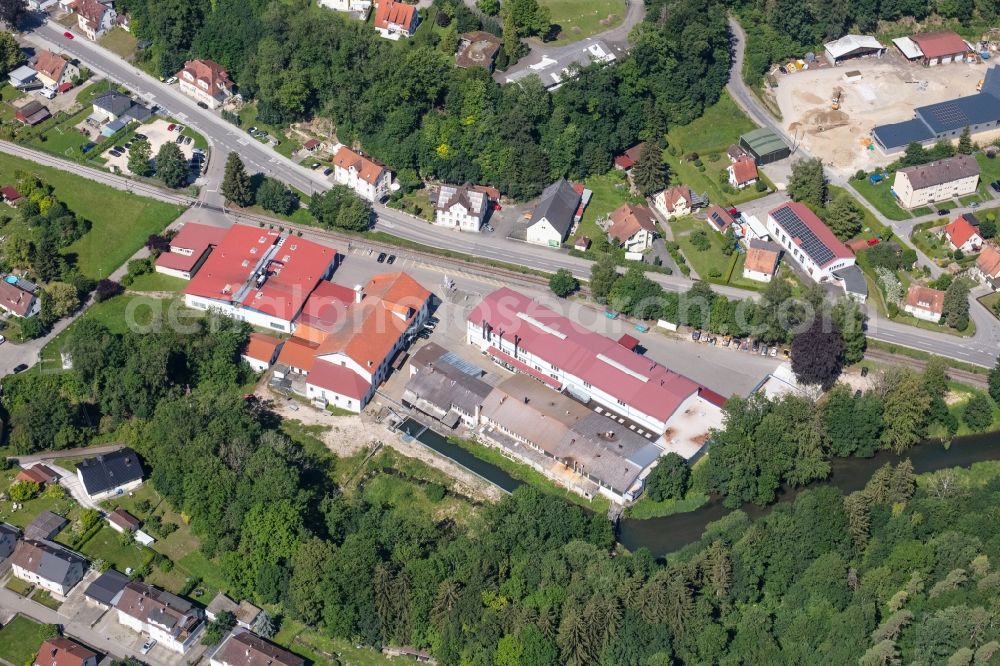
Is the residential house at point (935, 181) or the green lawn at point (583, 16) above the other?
the green lawn at point (583, 16)

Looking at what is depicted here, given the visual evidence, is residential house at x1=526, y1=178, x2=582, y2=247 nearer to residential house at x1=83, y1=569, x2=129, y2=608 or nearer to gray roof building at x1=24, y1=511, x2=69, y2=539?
gray roof building at x1=24, y1=511, x2=69, y2=539

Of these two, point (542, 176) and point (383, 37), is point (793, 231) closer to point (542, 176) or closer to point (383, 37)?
point (542, 176)

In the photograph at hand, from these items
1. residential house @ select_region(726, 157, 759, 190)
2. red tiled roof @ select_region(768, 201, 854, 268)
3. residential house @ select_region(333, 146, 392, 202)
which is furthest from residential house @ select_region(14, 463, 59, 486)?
residential house @ select_region(726, 157, 759, 190)

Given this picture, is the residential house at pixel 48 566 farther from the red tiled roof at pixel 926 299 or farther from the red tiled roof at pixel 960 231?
the red tiled roof at pixel 960 231

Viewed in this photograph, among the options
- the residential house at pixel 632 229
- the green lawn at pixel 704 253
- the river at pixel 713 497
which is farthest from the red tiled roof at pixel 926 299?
the residential house at pixel 632 229

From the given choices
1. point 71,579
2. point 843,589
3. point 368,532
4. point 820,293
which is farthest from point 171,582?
point 820,293

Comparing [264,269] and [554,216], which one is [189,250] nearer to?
[264,269]
